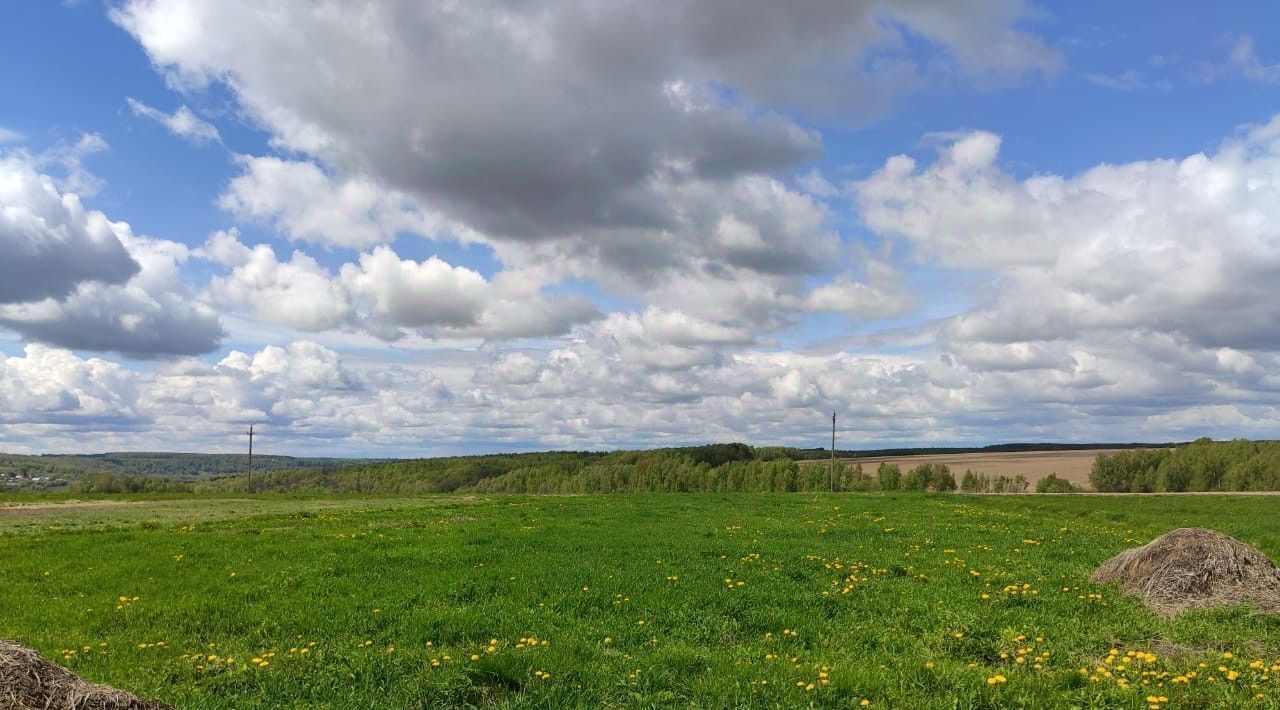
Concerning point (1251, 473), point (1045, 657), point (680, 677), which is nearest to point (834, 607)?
point (1045, 657)

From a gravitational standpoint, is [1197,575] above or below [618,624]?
above

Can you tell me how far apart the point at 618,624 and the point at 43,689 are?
769cm

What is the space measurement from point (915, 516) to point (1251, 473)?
103156 mm

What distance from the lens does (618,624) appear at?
1207cm

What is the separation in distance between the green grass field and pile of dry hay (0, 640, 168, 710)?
193cm

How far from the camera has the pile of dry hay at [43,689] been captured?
20.4 feet

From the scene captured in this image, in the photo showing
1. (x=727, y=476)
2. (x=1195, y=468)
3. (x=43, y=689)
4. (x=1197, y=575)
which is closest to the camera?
(x=43, y=689)

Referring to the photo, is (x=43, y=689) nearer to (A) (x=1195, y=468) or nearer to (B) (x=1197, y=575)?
(B) (x=1197, y=575)

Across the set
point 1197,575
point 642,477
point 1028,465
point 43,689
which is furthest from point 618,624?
point 1028,465

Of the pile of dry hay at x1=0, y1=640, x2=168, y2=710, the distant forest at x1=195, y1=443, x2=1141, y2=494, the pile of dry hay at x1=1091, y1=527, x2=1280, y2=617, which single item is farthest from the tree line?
the pile of dry hay at x1=0, y1=640, x2=168, y2=710

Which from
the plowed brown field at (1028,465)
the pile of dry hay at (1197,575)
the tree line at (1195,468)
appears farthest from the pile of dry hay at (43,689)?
the plowed brown field at (1028,465)

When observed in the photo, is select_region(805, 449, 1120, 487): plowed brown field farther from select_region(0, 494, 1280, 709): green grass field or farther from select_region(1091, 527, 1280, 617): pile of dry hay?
select_region(1091, 527, 1280, 617): pile of dry hay

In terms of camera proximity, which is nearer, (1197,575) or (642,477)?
Answer: (1197,575)

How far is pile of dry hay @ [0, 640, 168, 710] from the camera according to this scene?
6211 mm
